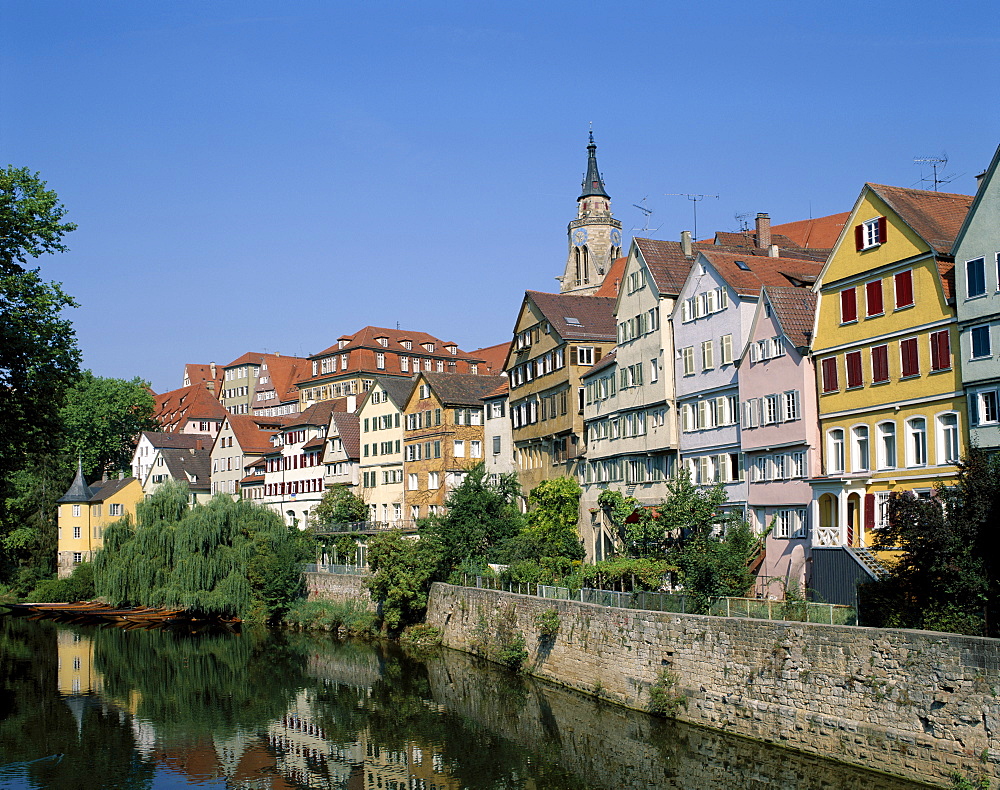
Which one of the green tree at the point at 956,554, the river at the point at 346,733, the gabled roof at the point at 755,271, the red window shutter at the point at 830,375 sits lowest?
the river at the point at 346,733

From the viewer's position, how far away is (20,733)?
109 ft

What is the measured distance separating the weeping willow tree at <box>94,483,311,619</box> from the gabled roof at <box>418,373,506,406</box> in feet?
41.2

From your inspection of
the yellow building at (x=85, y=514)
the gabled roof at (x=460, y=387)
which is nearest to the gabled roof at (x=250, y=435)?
the yellow building at (x=85, y=514)

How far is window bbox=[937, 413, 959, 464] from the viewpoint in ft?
100

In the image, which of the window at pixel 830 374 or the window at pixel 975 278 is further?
the window at pixel 830 374

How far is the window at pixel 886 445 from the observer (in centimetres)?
3272

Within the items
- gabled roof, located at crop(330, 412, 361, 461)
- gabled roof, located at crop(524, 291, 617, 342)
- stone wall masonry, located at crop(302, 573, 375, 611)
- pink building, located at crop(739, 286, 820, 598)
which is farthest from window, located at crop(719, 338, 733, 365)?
gabled roof, located at crop(330, 412, 361, 461)

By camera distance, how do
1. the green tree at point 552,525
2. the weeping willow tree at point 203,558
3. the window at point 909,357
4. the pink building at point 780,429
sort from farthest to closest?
the weeping willow tree at point 203,558, the green tree at point 552,525, the pink building at point 780,429, the window at point 909,357

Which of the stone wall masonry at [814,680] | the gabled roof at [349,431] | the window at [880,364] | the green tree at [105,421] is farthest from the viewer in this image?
the green tree at [105,421]

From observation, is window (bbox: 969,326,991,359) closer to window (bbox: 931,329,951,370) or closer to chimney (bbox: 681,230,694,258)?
window (bbox: 931,329,951,370)

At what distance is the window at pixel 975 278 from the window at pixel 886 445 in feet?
16.0

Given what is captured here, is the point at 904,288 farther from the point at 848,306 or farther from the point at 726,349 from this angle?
the point at 726,349

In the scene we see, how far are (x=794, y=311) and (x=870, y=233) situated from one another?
187 inches

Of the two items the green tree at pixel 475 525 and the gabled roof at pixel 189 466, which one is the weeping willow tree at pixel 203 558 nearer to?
the green tree at pixel 475 525
